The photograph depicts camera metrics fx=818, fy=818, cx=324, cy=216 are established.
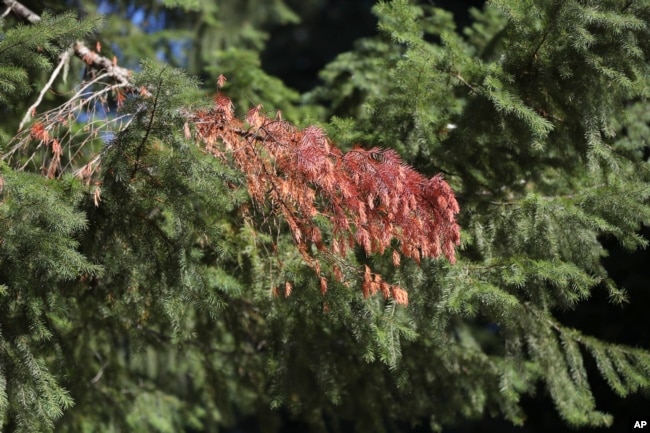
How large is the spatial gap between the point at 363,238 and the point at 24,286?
1122 mm

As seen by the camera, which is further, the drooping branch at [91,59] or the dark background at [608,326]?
the dark background at [608,326]

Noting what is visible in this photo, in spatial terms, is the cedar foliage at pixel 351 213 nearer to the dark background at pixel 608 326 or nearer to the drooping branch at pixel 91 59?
the drooping branch at pixel 91 59

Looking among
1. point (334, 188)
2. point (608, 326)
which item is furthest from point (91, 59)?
point (608, 326)

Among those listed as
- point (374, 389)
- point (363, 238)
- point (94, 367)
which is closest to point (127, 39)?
point (94, 367)

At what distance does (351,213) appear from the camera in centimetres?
274

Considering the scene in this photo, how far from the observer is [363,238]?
2.70 meters

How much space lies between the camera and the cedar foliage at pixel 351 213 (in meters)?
2.69

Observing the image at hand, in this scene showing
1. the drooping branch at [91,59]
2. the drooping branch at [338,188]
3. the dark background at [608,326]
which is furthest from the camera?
the dark background at [608,326]

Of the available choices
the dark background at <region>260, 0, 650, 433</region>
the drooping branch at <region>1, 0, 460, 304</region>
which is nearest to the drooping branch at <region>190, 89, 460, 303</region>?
the drooping branch at <region>1, 0, 460, 304</region>

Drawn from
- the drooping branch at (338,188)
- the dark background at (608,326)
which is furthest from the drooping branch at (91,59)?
the dark background at (608,326)

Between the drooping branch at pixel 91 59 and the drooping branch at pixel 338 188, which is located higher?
the drooping branch at pixel 338 188

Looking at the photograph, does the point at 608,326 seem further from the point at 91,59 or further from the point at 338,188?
the point at 91,59

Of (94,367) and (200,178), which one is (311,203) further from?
(94,367)

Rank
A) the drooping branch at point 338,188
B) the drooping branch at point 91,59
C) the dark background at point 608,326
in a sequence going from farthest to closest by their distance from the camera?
the dark background at point 608,326 → the drooping branch at point 91,59 → the drooping branch at point 338,188
